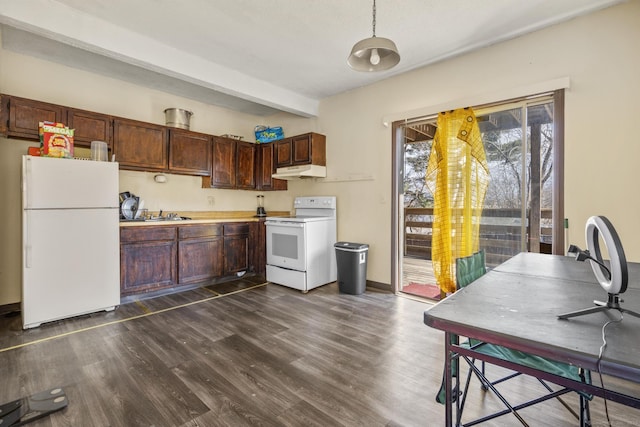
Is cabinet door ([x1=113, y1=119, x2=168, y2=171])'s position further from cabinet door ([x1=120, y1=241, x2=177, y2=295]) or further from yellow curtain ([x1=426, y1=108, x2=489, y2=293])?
yellow curtain ([x1=426, y1=108, x2=489, y2=293])

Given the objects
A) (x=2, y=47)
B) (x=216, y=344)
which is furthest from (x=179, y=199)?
(x=216, y=344)

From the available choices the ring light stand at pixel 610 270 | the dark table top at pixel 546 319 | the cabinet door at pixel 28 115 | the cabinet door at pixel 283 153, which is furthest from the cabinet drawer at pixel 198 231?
the ring light stand at pixel 610 270

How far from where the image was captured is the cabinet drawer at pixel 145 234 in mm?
3371

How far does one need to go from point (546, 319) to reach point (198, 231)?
3.82 metres

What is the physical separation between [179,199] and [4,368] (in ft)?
8.61

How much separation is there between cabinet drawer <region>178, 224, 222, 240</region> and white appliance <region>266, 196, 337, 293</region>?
2.33 ft

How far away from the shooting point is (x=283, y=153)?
15.1 ft

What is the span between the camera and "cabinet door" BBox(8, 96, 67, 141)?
2920 mm

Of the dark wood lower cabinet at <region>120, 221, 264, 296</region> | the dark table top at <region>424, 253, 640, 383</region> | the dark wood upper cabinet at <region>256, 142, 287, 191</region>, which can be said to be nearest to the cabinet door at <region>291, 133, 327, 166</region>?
the dark wood upper cabinet at <region>256, 142, 287, 191</region>

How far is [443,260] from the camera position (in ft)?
10.7

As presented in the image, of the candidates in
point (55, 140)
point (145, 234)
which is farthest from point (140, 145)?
point (145, 234)

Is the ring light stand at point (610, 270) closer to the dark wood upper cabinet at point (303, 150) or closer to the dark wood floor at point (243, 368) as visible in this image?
the dark wood floor at point (243, 368)

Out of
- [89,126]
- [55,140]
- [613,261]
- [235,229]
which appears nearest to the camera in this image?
[613,261]

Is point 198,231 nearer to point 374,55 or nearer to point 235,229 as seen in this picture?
point 235,229
